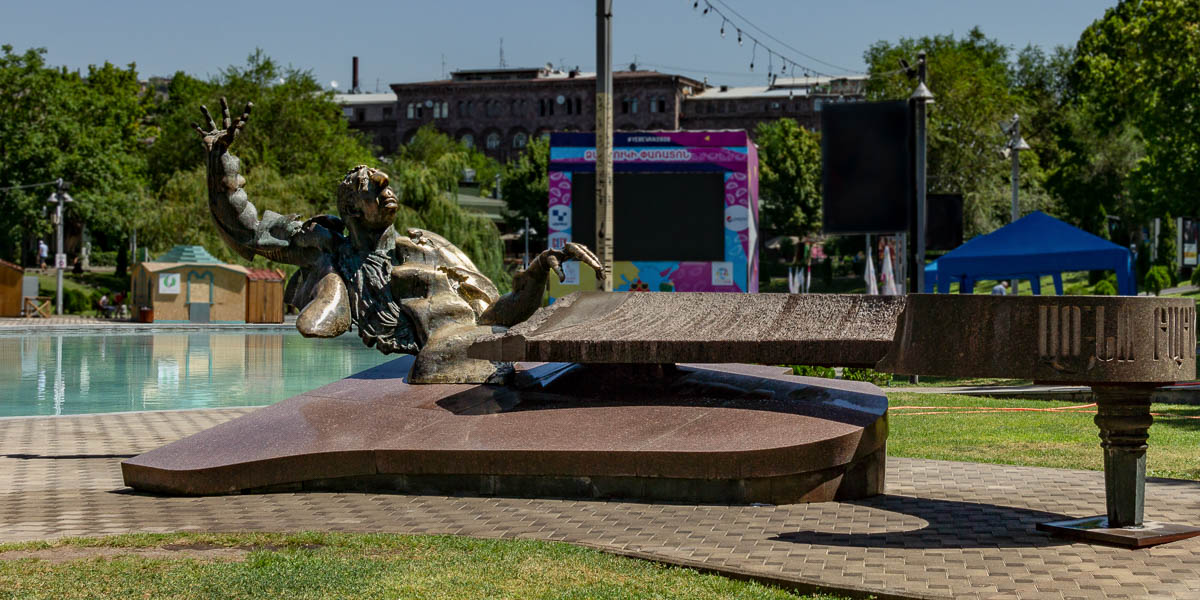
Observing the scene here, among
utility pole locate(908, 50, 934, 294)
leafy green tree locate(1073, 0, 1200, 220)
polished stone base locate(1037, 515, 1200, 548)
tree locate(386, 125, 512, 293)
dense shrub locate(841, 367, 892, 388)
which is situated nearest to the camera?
polished stone base locate(1037, 515, 1200, 548)

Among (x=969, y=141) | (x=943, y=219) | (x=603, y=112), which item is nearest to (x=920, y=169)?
(x=943, y=219)

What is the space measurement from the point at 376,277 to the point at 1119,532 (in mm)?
5944

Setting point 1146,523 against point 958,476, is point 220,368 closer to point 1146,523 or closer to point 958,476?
point 958,476

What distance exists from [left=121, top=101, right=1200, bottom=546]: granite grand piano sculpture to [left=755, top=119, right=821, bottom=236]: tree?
65142 mm

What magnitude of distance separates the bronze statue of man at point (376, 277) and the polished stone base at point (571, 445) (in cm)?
63

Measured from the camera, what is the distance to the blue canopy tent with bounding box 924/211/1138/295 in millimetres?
23031

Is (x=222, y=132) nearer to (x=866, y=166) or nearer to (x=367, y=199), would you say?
(x=367, y=199)

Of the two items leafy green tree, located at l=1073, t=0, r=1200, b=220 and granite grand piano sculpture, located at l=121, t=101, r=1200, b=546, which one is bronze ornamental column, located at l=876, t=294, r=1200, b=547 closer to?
granite grand piano sculpture, located at l=121, t=101, r=1200, b=546

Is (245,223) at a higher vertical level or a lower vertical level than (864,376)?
higher

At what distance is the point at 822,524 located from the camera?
6770 millimetres

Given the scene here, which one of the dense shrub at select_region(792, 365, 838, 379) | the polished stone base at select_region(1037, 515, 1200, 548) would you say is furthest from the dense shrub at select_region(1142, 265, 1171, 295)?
the polished stone base at select_region(1037, 515, 1200, 548)

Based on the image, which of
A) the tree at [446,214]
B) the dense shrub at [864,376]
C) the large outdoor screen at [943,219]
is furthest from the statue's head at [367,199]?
the tree at [446,214]

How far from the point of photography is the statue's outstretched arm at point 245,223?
10.3m

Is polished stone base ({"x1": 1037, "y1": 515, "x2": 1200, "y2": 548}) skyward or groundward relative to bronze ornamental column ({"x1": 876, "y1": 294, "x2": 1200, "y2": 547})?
groundward
